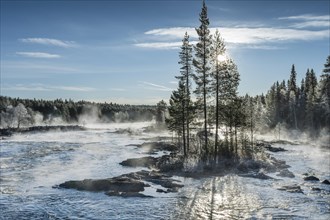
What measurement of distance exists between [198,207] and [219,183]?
9.62m

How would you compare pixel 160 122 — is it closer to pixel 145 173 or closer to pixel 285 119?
pixel 285 119

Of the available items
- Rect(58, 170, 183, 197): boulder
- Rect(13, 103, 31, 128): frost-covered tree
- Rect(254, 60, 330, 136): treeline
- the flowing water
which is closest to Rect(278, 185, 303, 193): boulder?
the flowing water

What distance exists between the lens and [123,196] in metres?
30.1

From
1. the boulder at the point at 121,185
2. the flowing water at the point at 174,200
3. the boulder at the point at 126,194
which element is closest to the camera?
the flowing water at the point at 174,200

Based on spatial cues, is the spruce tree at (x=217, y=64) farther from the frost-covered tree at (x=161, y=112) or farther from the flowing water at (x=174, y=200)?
the frost-covered tree at (x=161, y=112)

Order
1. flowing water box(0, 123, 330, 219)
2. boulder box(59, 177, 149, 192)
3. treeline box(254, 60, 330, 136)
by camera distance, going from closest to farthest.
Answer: flowing water box(0, 123, 330, 219), boulder box(59, 177, 149, 192), treeline box(254, 60, 330, 136)

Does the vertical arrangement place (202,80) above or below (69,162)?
above

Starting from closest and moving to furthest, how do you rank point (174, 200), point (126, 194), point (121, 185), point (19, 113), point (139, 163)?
1. point (174, 200)
2. point (126, 194)
3. point (121, 185)
4. point (139, 163)
5. point (19, 113)

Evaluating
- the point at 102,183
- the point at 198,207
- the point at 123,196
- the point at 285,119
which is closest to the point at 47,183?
the point at 102,183

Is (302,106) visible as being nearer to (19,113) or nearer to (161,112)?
(161,112)

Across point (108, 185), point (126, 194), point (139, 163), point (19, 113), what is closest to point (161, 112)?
point (19, 113)

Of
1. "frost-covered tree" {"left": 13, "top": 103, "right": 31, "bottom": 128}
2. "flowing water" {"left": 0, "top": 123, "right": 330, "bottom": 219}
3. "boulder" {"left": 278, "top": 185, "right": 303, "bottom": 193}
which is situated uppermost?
"frost-covered tree" {"left": 13, "top": 103, "right": 31, "bottom": 128}

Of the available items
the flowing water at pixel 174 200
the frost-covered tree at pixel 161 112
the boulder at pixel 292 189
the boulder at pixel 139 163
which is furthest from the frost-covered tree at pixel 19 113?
the boulder at pixel 292 189

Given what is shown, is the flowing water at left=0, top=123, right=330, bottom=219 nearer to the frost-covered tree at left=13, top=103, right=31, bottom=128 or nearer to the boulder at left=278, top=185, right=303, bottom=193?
the boulder at left=278, top=185, right=303, bottom=193
